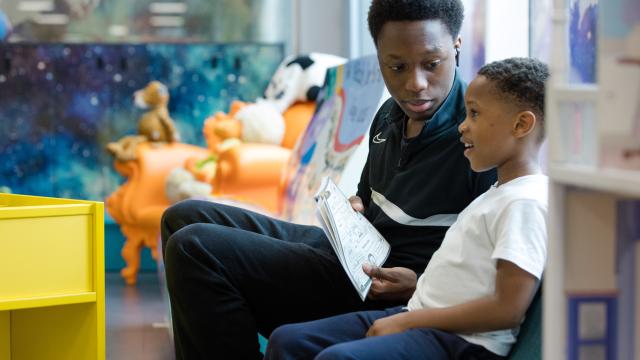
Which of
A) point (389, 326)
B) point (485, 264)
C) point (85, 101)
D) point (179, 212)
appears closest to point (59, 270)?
point (179, 212)

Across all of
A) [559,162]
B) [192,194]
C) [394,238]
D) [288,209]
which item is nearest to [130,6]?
[192,194]

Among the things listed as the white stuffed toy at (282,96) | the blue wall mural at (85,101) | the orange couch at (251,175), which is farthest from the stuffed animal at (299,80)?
the blue wall mural at (85,101)

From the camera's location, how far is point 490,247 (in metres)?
1.31

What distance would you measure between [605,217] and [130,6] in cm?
384

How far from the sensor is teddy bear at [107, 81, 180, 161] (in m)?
4.13

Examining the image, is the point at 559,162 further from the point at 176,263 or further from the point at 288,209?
the point at 288,209

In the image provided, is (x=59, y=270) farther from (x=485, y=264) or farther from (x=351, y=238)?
(x=485, y=264)

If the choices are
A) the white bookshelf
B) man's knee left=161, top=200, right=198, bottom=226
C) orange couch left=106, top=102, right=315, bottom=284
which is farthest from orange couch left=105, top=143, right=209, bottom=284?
the white bookshelf

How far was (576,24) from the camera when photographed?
1.67 m

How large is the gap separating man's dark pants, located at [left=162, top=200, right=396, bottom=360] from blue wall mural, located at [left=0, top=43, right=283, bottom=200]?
113 inches

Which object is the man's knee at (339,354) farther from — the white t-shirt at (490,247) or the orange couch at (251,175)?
the orange couch at (251,175)

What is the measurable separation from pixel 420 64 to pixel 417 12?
0.09 metres

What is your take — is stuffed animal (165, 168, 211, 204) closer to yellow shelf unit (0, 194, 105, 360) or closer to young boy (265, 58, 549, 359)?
yellow shelf unit (0, 194, 105, 360)

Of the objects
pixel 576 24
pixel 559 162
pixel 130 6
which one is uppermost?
pixel 130 6
